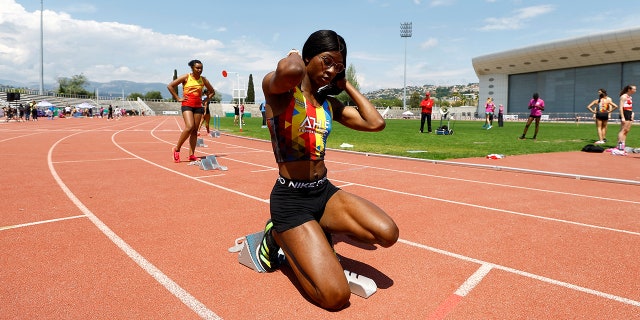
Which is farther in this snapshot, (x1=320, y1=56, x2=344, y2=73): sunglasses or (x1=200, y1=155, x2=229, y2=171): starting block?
(x1=200, y1=155, x2=229, y2=171): starting block

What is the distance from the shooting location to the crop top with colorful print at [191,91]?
8.85m

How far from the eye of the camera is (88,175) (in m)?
7.33

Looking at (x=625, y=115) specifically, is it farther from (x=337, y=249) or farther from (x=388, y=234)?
(x=388, y=234)

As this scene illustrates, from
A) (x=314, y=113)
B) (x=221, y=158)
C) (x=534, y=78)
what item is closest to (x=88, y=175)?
(x=221, y=158)

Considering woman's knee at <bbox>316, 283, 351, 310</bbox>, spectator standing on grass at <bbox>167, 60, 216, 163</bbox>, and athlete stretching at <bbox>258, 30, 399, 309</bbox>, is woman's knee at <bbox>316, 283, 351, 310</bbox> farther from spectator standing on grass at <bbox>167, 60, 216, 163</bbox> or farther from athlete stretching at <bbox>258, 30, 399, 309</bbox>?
spectator standing on grass at <bbox>167, 60, 216, 163</bbox>

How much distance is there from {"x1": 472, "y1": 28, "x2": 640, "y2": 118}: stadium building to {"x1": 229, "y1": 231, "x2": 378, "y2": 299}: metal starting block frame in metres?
59.9

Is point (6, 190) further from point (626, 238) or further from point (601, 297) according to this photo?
point (626, 238)

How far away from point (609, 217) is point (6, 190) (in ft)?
27.2

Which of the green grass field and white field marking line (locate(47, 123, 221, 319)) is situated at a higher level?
the green grass field

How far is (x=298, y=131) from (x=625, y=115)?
1267cm

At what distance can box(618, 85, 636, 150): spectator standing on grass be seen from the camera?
11.2 metres

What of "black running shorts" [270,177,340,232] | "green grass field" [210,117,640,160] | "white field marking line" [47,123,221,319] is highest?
"green grass field" [210,117,640,160]

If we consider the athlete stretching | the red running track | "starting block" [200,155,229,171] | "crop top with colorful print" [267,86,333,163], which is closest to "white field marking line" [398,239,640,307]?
the red running track

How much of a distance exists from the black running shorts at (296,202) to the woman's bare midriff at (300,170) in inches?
1.3
